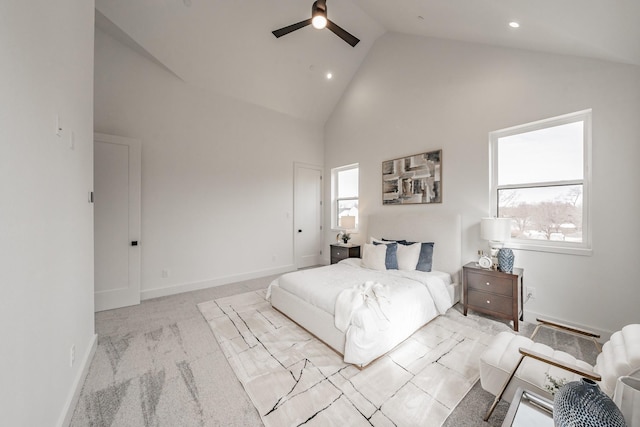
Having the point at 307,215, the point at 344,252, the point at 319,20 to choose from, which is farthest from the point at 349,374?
the point at 307,215

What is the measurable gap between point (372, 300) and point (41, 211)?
7.74 ft

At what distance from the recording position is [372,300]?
226 cm

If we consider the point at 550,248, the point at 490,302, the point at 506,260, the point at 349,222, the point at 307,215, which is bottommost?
the point at 490,302

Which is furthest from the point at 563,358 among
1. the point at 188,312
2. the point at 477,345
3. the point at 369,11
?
the point at 369,11

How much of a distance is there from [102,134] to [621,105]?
19.4 feet

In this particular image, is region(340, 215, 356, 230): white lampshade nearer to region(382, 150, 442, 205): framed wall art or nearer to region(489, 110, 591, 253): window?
region(382, 150, 442, 205): framed wall art

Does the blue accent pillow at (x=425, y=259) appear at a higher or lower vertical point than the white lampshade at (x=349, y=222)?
lower

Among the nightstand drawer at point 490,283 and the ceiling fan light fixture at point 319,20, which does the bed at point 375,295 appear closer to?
the nightstand drawer at point 490,283

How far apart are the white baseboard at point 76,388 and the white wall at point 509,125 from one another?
13.5ft

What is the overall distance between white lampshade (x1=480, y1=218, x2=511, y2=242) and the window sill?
10.3 inches

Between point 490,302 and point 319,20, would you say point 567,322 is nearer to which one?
point 490,302

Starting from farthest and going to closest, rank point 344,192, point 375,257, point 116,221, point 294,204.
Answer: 1. point 344,192
2. point 294,204
3. point 375,257
4. point 116,221

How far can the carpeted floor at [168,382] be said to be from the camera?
156 centimetres

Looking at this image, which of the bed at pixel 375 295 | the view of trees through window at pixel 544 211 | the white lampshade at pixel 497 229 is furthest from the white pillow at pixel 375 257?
the view of trees through window at pixel 544 211
